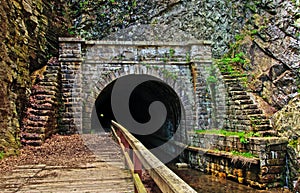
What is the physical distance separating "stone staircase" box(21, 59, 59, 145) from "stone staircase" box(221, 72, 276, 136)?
24.8ft

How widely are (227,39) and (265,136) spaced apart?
8734 mm

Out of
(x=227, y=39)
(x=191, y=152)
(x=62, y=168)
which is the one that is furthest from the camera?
(x=227, y=39)

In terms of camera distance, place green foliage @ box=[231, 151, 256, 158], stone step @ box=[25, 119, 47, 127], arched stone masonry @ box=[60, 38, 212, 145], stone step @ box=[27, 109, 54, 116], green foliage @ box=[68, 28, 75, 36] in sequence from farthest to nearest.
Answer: green foliage @ box=[68, 28, 75, 36], arched stone masonry @ box=[60, 38, 212, 145], stone step @ box=[27, 109, 54, 116], green foliage @ box=[231, 151, 256, 158], stone step @ box=[25, 119, 47, 127]

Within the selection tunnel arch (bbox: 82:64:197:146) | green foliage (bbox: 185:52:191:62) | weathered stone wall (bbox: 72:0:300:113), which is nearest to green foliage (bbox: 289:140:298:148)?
weathered stone wall (bbox: 72:0:300:113)

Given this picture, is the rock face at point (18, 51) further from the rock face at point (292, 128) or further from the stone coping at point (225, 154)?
the rock face at point (292, 128)

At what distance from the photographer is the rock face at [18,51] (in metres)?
7.27

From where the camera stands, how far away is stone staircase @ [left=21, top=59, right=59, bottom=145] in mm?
8550

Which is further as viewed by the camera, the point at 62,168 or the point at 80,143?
the point at 80,143

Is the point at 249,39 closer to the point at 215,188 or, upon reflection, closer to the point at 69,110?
the point at 215,188

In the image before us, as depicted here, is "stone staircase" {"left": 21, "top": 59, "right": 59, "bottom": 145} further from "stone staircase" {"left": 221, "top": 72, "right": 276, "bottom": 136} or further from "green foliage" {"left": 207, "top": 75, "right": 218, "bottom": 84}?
"stone staircase" {"left": 221, "top": 72, "right": 276, "bottom": 136}

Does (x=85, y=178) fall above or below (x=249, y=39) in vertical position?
below

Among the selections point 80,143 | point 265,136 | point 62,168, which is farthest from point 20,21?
point 265,136

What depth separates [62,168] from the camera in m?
5.40

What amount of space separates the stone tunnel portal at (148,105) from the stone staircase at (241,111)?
2.51 m
